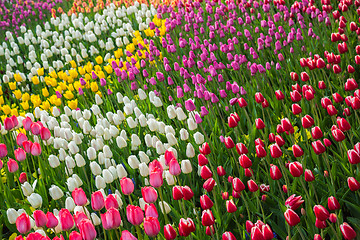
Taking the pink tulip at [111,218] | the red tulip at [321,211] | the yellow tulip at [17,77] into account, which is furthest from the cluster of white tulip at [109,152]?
the yellow tulip at [17,77]

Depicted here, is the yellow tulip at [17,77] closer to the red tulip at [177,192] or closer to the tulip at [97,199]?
the tulip at [97,199]

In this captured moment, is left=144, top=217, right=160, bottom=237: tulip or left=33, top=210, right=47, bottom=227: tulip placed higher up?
left=33, top=210, right=47, bottom=227: tulip

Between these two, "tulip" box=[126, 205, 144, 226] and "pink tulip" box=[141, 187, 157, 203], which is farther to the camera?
"pink tulip" box=[141, 187, 157, 203]

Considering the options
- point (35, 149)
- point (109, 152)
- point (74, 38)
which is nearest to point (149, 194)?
point (109, 152)

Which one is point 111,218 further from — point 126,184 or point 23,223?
point 23,223

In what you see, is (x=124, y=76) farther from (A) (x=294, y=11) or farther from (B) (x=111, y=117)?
(A) (x=294, y=11)

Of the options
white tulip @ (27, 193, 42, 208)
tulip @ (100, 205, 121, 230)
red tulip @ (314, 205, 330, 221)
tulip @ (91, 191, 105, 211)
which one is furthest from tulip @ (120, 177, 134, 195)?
red tulip @ (314, 205, 330, 221)

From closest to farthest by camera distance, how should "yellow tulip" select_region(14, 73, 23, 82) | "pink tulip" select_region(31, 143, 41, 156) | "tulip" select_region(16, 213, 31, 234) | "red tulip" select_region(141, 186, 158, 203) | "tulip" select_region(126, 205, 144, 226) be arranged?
"tulip" select_region(126, 205, 144, 226)
"red tulip" select_region(141, 186, 158, 203)
"tulip" select_region(16, 213, 31, 234)
"pink tulip" select_region(31, 143, 41, 156)
"yellow tulip" select_region(14, 73, 23, 82)

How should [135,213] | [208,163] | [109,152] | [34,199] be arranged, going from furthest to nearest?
[208,163], [109,152], [34,199], [135,213]

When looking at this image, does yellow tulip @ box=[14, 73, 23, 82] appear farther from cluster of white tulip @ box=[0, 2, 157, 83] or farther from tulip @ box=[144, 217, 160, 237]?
tulip @ box=[144, 217, 160, 237]

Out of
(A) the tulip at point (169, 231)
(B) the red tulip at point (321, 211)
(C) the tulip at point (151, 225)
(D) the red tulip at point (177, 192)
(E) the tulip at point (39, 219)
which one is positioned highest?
(E) the tulip at point (39, 219)

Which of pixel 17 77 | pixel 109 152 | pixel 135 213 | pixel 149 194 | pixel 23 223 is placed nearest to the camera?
pixel 135 213

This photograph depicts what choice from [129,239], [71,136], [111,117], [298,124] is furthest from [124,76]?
[129,239]

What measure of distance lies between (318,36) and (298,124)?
5.42 feet
